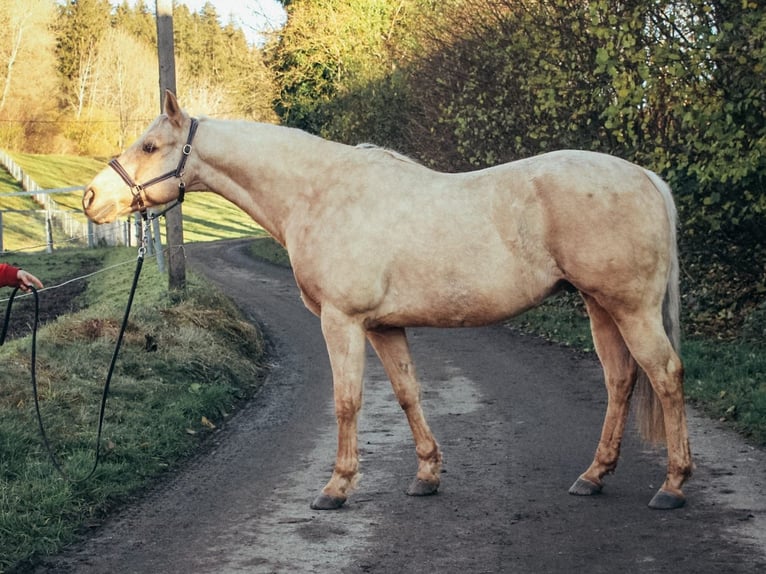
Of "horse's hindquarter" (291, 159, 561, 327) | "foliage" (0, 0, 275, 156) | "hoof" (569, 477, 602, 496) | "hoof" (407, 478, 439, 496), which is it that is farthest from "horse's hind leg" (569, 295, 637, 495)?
"foliage" (0, 0, 275, 156)

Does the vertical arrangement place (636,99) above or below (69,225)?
above

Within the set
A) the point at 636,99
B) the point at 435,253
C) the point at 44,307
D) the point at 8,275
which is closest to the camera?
the point at 435,253

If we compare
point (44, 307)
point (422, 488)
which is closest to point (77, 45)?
point (44, 307)

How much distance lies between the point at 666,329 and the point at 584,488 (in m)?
1.17

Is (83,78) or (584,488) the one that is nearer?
(584,488)

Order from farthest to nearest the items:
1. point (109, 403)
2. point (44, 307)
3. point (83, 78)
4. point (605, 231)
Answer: point (83, 78), point (44, 307), point (109, 403), point (605, 231)

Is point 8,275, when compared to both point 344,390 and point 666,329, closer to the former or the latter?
point 344,390

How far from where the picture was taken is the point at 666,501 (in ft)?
18.8

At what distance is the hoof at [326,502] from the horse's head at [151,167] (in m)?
2.28

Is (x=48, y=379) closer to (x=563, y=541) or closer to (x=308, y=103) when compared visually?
(x=563, y=541)

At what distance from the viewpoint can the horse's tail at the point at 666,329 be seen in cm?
605

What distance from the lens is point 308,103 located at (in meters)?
35.2

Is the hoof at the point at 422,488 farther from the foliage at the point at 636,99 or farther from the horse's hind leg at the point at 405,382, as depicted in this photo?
the foliage at the point at 636,99

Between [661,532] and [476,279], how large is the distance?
1.84 meters
